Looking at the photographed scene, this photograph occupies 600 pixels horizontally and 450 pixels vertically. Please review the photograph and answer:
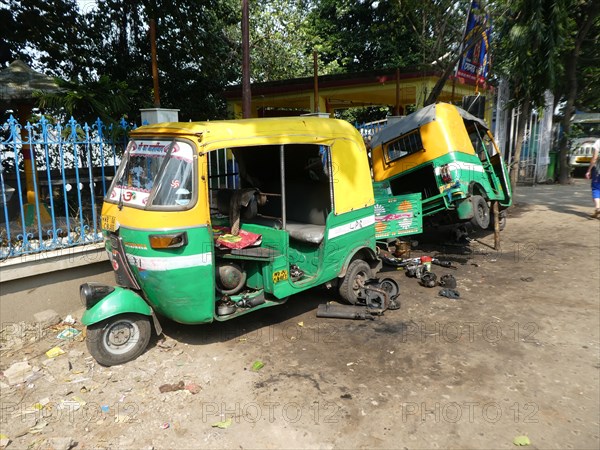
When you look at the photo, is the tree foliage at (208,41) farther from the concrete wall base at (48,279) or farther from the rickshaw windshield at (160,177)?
the rickshaw windshield at (160,177)

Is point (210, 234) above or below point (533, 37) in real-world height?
below

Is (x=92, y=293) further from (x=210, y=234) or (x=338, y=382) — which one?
(x=338, y=382)

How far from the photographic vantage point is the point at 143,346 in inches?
168

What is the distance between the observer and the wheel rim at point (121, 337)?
4090mm

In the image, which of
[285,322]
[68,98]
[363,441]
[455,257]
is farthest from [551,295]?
[68,98]

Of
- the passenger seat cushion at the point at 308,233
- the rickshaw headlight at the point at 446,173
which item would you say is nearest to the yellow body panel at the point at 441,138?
the rickshaw headlight at the point at 446,173

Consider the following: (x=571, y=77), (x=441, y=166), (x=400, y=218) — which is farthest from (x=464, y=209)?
(x=571, y=77)

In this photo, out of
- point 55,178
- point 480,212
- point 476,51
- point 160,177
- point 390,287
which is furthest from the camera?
point 476,51

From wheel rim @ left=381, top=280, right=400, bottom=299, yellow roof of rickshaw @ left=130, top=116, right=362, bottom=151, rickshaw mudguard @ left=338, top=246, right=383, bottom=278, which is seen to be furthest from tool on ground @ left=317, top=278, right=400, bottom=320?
yellow roof of rickshaw @ left=130, top=116, right=362, bottom=151

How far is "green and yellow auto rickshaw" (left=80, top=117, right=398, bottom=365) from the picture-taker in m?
3.88

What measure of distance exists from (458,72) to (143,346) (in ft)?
32.0

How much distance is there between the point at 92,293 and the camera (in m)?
4.04

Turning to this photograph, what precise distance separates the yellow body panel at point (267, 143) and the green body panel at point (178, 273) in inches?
5.1

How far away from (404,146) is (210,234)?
4.84 m
